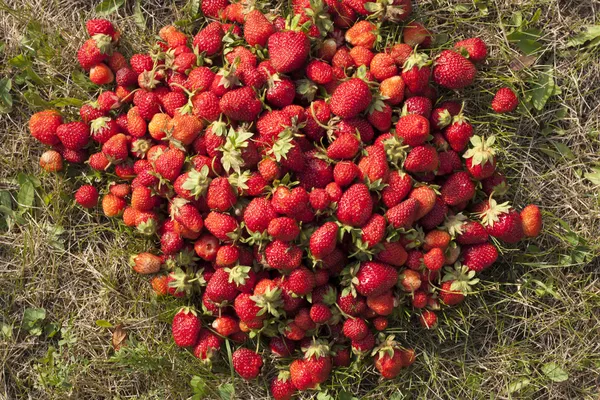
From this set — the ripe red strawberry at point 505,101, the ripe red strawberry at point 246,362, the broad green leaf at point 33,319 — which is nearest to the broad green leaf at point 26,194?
the broad green leaf at point 33,319

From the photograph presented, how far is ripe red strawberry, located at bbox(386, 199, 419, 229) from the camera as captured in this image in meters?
2.23

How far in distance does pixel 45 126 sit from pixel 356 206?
64.7 inches

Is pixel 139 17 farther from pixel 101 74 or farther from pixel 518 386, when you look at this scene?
pixel 518 386

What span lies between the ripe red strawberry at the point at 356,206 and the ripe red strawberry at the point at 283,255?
0.82 ft

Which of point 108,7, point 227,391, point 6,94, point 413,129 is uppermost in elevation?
point 108,7

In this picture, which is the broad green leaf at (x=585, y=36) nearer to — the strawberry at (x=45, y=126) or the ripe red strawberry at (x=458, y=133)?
the ripe red strawberry at (x=458, y=133)

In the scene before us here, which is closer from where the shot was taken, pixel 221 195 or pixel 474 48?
pixel 221 195

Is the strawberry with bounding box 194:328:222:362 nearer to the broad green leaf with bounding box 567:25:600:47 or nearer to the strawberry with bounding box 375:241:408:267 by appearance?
the strawberry with bounding box 375:241:408:267

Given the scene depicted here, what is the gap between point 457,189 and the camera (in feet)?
7.85

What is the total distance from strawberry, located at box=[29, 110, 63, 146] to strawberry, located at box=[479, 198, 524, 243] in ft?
7.11

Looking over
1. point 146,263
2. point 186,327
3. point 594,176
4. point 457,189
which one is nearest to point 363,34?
point 457,189

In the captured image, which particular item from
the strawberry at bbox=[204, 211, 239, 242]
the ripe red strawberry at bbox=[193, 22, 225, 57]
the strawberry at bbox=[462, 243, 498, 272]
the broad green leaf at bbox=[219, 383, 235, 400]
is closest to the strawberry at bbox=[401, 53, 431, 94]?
the strawberry at bbox=[462, 243, 498, 272]

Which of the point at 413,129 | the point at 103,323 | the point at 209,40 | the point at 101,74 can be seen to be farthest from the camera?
the point at 103,323

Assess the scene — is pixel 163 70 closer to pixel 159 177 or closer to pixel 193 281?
pixel 159 177
